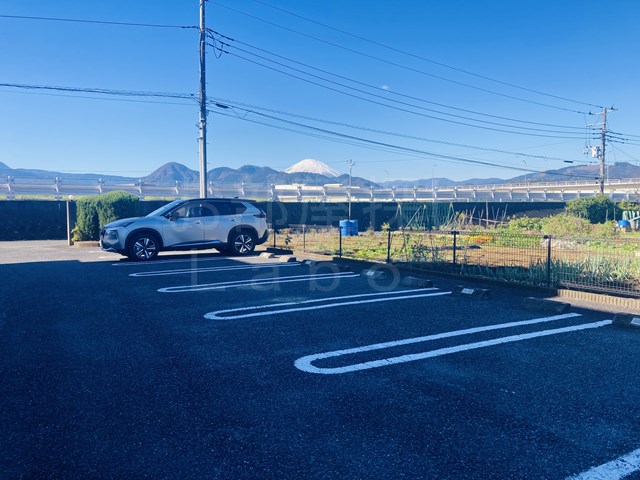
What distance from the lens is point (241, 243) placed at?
1348 centimetres

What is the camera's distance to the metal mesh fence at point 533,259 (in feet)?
25.9

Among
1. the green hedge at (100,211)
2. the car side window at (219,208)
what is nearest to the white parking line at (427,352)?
the car side window at (219,208)

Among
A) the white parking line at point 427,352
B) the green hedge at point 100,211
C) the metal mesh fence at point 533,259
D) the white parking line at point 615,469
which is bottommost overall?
the white parking line at point 615,469

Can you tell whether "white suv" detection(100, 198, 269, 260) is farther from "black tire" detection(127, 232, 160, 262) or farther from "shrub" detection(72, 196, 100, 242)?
"shrub" detection(72, 196, 100, 242)

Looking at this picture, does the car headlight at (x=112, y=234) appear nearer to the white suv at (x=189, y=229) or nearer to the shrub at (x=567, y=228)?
the white suv at (x=189, y=229)

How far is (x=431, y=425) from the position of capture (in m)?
3.15

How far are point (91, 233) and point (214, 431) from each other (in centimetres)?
1603

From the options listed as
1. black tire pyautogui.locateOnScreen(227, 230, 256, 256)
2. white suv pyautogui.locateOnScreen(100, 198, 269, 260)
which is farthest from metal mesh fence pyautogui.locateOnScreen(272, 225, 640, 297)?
white suv pyautogui.locateOnScreen(100, 198, 269, 260)

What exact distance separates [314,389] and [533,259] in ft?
22.3

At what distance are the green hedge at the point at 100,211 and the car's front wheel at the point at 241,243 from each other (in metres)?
5.63

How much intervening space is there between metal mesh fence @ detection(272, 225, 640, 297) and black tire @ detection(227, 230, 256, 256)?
3179 mm

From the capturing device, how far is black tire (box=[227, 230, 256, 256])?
13328mm

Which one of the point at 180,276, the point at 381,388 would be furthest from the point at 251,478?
the point at 180,276

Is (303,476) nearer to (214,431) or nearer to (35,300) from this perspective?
(214,431)
